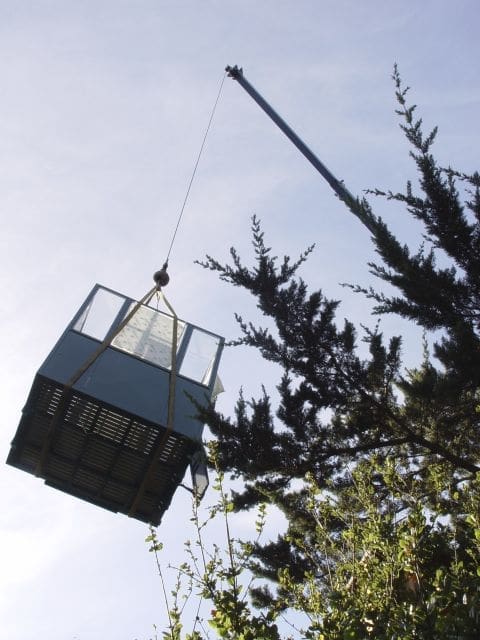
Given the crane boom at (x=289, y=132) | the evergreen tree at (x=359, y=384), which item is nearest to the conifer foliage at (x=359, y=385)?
the evergreen tree at (x=359, y=384)

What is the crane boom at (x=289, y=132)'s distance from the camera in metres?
13.4

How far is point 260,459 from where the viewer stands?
810cm

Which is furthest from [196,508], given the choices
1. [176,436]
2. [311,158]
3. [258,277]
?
[311,158]

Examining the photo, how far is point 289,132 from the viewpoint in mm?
15133

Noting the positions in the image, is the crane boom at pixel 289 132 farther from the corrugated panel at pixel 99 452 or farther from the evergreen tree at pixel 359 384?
the corrugated panel at pixel 99 452

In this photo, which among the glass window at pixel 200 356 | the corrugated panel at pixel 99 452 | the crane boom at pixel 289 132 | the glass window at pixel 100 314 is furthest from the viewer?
the crane boom at pixel 289 132

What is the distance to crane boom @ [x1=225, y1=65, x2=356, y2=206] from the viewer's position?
13.4 metres

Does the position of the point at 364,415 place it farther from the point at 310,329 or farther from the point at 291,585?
the point at 291,585

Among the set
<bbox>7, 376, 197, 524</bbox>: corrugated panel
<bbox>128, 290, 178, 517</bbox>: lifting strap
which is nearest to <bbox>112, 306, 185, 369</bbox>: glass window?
<bbox>128, 290, 178, 517</bbox>: lifting strap

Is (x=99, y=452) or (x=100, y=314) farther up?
(x=100, y=314)

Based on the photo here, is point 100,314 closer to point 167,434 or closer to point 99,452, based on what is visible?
point 99,452

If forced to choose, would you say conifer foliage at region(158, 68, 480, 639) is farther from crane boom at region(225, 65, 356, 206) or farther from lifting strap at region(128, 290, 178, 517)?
crane boom at region(225, 65, 356, 206)

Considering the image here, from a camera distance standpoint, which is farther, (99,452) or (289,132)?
(289,132)

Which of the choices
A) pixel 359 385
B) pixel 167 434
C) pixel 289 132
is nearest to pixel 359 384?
pixel 359 385
